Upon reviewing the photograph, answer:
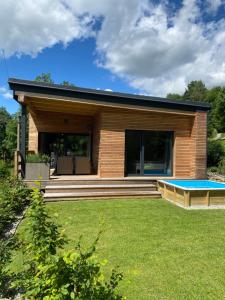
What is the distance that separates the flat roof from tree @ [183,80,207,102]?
58.9 meters

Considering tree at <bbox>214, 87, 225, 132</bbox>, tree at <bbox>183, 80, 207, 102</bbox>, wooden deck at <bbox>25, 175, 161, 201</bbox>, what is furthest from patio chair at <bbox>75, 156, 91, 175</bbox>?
tree at <bbox>183, 80, 207, 102</bbox>

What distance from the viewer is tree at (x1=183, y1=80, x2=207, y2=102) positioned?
218ft

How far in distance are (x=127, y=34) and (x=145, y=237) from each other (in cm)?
1483

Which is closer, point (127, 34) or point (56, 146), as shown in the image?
point (56, 146)

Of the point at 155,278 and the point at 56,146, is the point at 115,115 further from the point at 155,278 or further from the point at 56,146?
the point at 155,278

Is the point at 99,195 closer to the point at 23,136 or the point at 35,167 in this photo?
the point at 35,167

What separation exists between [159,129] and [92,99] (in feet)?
10.0

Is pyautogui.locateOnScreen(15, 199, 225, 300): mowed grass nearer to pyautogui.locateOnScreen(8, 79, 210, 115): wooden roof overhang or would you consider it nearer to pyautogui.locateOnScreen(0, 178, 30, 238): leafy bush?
pyautogui.locateOnScreen(0, 178, 30, 238): leafy bush

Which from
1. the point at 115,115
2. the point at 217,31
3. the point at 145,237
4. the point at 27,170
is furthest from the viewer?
the point at 217,31

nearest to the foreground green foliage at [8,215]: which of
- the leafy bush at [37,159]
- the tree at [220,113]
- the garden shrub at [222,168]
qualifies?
the leafy bush at [37,159]

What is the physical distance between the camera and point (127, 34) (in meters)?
17.0

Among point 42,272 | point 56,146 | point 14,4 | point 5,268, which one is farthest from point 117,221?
point 56,146

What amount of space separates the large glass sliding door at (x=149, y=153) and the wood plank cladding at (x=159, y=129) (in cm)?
29

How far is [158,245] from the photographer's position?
479 cm
